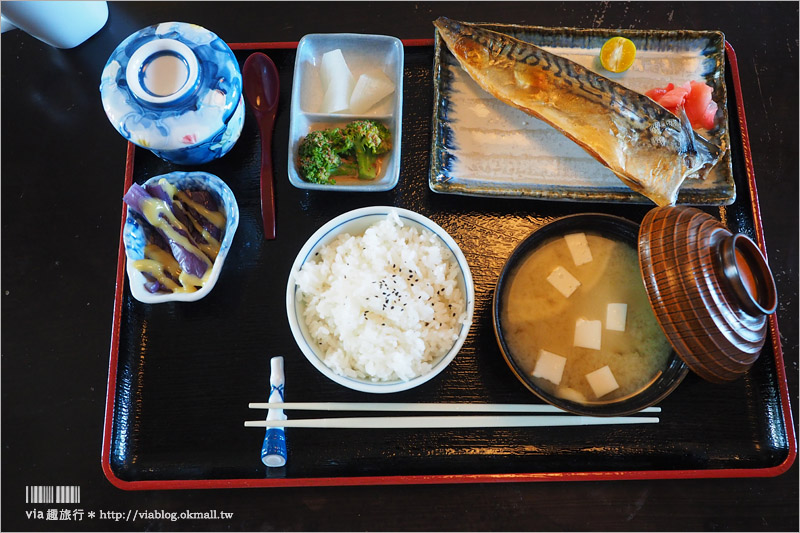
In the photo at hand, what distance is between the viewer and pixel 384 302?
1672 millimetres

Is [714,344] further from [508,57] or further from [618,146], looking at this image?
[508,57]

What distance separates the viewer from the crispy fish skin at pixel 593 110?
184 cm

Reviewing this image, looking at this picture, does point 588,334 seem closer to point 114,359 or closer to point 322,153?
point 322,153

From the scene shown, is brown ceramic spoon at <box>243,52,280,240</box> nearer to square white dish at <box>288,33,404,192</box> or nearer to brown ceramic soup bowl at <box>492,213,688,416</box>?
square white dish at <box>288,33,404,192</box>

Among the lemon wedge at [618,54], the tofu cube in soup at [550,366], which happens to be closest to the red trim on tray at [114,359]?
the tofu cube in soup at [550,366]

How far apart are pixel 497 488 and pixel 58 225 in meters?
1.96

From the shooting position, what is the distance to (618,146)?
188cm

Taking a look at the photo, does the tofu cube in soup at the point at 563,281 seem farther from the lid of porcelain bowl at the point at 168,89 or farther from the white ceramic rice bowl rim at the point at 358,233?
the lid of porcelain bowl at the point at 168,89

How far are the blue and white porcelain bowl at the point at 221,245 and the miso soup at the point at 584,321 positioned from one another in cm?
97

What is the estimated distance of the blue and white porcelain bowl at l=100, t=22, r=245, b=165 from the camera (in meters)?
1.65

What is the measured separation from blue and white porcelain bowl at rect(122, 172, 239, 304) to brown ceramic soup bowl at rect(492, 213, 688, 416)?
0.94m

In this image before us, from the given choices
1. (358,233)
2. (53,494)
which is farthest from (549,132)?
(53,494)

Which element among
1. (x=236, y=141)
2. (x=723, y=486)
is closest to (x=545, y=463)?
(x=723, y=486)

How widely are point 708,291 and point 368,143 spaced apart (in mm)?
1196
